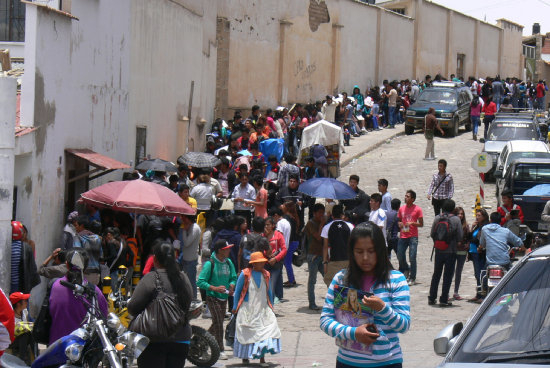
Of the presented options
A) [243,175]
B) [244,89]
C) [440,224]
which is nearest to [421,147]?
[244,89]

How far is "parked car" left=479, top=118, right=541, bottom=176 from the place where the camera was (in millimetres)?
31000

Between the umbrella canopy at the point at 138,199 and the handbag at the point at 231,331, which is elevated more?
the umbrella canopy at the point at 138,199

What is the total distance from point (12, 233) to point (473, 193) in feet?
54.1

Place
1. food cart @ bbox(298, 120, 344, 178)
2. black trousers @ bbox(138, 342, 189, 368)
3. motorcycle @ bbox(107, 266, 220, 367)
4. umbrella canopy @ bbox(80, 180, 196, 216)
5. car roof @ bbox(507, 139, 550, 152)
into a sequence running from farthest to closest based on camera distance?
car roof @ bbox(507, 139, 550, 152), food cart @ bbox(298, 120, 344, 178), umbrella canopy @ bbox(80, 180, 196, 216), motorcycle @ bbox(107, 266, 220, 367), black trousers @ bbox(138, 342, 189, 368)

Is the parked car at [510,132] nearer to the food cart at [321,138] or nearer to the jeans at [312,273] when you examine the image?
the food cart at [321,138]

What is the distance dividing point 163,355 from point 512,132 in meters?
24.7

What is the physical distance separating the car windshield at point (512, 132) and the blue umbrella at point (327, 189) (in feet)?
46.6

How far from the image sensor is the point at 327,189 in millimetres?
17922

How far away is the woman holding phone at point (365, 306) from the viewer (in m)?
6.18

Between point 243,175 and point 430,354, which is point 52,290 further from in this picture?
point 243,175

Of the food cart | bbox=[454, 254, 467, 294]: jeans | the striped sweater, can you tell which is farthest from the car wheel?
the striped sweater

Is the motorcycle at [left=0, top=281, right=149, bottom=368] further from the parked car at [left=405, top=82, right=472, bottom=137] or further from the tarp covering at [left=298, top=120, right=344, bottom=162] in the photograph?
the parked car at [left=405, top=82, right=472, bottom=137]

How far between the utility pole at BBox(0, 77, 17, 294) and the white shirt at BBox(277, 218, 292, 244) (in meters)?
4.61

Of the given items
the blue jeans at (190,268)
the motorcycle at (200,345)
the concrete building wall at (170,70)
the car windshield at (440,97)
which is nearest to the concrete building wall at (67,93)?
the concrete building wall at (170,70)
